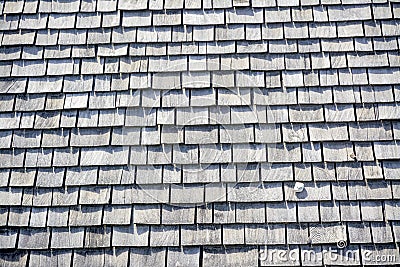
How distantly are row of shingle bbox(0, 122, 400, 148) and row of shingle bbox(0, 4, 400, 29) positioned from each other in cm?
82

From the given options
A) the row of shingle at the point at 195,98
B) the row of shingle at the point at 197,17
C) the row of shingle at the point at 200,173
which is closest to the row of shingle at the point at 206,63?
the row of shingle at the point at 195,98

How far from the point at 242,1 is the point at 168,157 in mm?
1324

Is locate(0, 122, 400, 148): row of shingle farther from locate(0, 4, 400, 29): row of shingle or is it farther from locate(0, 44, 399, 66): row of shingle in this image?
locate(0, 4, 400, 29): row of shingle

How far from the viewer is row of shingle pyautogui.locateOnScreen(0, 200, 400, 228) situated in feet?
10.7

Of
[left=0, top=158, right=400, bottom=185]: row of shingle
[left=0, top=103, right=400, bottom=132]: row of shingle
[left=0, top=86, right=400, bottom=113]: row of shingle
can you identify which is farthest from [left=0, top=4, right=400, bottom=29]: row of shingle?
[left=0, top=158, right=400, bottom=185]: row of shingle

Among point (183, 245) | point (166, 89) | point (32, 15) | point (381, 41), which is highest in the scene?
point (32, 15)

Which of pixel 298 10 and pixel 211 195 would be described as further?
pixel 298 10

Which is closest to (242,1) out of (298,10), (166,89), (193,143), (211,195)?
(298,10)

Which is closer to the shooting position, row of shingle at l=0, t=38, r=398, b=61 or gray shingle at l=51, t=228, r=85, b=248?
gray shingle at l=51, t=228, r=85, b=248

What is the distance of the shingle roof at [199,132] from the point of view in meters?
3.28

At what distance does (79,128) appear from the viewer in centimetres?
346

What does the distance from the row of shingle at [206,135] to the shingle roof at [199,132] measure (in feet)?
0.03

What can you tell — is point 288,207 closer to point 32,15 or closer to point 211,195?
point 211,195

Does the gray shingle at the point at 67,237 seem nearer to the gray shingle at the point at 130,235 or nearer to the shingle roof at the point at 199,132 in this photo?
the shingle roof at the point at 199,132
